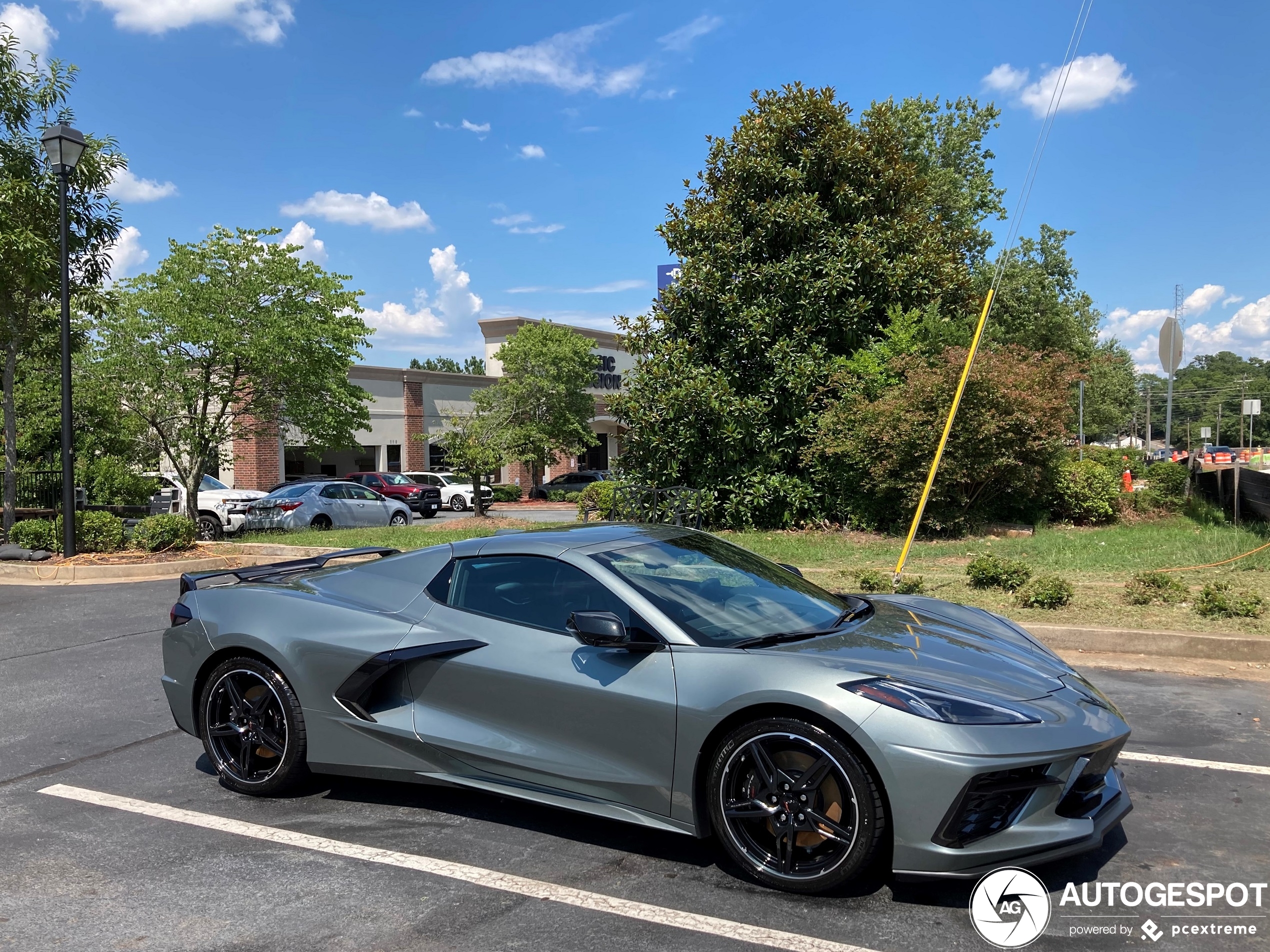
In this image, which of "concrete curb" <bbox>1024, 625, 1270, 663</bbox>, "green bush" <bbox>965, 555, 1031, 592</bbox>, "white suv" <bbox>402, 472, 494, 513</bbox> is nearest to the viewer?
"concrete curb" <bbox>1024, 625, 1270, 663</bbox>

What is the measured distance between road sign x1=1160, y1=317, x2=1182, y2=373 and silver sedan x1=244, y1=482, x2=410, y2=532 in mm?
16283

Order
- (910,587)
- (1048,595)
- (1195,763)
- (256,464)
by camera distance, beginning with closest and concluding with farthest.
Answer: (1195,763)
(1048,595)
(910,587)
(256,464)

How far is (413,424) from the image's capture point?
4125cm

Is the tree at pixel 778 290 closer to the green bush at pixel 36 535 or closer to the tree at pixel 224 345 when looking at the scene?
the tree at pixel 224 345

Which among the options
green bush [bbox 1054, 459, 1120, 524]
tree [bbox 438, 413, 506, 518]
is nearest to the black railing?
tree [bbox 438, 413, 506, 518]

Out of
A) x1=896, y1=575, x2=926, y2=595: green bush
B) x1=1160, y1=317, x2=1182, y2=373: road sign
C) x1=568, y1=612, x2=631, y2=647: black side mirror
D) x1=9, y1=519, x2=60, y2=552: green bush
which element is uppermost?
x1=1160, y1=317, x2=1182, y2=373: road sign

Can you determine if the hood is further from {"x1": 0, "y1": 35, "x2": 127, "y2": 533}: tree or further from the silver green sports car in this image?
{"x1": 0, "y1": 35, "x2": 127, "y2": 533}: tree

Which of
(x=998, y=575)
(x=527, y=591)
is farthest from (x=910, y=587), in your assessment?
(x=527, y=591)

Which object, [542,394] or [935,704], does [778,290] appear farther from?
[542,394]

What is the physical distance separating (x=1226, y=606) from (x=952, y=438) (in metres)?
7.20

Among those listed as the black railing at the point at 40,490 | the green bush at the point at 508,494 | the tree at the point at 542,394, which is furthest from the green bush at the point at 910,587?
the green bush at the point at 508,494

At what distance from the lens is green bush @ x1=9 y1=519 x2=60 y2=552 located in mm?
14039

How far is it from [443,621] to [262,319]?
15.7 m

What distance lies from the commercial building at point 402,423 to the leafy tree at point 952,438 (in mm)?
20354
